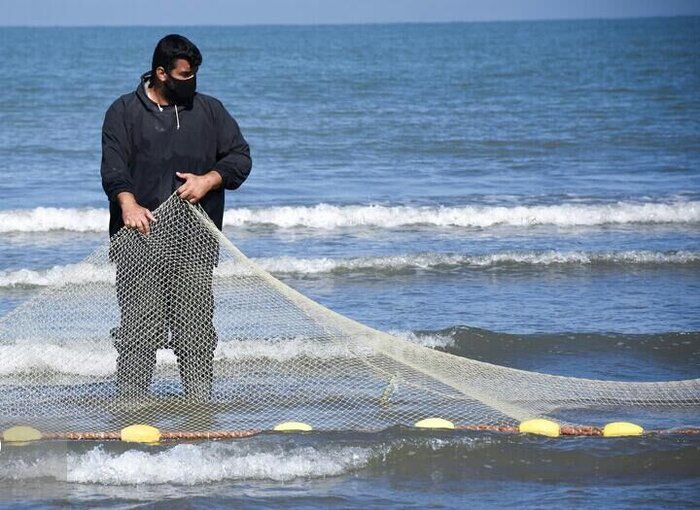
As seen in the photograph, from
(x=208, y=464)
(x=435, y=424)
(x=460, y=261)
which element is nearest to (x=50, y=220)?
(x=460, y=261)

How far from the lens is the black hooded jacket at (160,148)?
574 centimetres

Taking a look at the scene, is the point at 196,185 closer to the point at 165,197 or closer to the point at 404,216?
the point at 165,197

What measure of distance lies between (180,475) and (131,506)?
332mm

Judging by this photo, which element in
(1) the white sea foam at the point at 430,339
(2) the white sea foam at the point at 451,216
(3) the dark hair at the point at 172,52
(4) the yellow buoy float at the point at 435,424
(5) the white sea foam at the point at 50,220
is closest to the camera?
(3) the dark hair at the point at 172,52

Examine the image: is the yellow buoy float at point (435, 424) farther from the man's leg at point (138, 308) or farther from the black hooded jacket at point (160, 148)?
the black hooded jacket at point (160, 148)

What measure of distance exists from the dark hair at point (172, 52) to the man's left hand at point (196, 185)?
0.50 meters

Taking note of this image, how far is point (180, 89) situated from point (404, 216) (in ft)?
27.4

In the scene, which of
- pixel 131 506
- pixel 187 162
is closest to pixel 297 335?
pixel 187 162

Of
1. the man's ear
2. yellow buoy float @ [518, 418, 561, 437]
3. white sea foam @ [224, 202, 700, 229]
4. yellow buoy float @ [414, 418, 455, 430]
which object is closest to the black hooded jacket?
the man's ear

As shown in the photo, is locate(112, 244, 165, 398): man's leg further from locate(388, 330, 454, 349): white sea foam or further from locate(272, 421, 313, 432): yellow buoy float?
locate(388, 330, 454, 349): white sea foam

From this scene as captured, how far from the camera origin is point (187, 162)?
5.83 m

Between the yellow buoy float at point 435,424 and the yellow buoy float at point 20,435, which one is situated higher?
the yellow buoy float at point 435,424

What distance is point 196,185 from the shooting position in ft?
18.7

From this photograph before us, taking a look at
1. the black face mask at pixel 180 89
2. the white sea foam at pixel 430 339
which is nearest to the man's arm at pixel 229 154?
the black face mask at pixel 180 89
